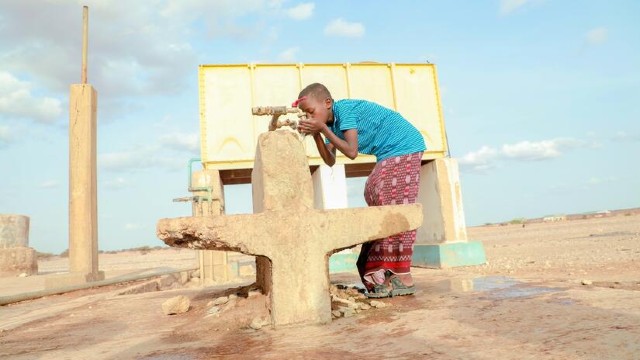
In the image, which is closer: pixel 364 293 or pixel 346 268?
pixel 364 293

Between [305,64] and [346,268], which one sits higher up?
[305,64]

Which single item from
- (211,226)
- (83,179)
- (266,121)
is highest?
(266,121)

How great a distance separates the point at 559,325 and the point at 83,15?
9494 mm

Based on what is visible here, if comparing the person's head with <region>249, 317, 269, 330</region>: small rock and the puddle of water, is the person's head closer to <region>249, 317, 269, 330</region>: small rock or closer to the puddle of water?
<region>249, 317, 269, 330</region>: small rock

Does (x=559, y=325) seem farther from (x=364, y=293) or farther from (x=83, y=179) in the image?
(x=83, y=179)

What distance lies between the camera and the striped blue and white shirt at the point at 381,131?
349 centimetres

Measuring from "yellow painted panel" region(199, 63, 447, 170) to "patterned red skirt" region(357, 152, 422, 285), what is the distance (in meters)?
5.27

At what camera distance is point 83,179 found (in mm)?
7570

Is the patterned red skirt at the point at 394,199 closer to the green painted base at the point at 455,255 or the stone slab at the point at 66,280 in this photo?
the green painted base at the point at 455,255

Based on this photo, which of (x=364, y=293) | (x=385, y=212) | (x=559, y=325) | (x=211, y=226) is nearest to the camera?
(x=559, y=325)

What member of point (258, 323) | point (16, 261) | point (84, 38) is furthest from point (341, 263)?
point (16, 261)

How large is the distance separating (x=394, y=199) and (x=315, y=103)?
0.99 metres

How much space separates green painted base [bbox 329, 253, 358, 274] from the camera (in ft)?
29.0

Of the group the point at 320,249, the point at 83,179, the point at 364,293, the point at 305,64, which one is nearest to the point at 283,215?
the point at 320,249
